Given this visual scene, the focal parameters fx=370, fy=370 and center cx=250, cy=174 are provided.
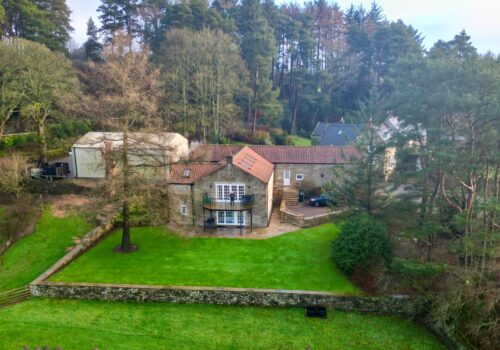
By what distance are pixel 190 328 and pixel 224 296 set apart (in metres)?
2.60

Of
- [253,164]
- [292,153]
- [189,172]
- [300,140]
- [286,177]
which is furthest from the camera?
[300,140]

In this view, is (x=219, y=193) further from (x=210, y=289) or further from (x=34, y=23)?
(x=34, y=23)

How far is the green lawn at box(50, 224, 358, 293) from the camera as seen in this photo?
21.1 metres

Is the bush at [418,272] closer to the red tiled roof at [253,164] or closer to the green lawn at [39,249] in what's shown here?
the red tiled roof at [253,164]

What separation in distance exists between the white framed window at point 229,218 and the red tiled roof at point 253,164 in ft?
11.1

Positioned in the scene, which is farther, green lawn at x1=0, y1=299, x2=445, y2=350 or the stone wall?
the stone wall

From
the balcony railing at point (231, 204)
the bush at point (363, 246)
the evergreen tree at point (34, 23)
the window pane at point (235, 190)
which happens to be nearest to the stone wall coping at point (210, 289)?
the bush at point (363, 246)

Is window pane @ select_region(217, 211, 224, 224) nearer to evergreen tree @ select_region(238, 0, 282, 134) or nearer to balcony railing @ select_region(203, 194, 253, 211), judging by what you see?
balcony railing @ select_region(203, 194, 253, 211)

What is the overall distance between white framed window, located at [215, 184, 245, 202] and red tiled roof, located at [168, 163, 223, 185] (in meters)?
1.48

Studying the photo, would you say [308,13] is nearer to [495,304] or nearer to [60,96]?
[60,96]

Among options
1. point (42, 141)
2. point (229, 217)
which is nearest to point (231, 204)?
point (229, 217)

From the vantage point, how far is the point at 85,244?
2572 cm

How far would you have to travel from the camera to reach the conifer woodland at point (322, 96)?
16844 millimetres

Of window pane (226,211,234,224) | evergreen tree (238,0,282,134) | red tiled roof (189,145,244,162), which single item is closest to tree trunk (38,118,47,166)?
red tiled roof (189,145,244,162)
